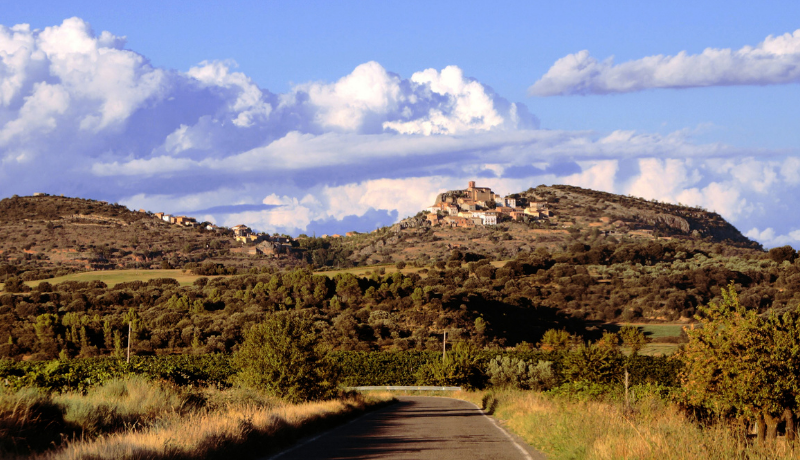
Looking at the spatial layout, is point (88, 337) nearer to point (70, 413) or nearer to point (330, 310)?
point (330, 310)

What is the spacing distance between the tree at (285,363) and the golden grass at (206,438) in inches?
245

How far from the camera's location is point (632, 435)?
13.1 meters

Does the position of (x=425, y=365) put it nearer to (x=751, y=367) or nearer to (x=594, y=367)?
(x=594, y=367)

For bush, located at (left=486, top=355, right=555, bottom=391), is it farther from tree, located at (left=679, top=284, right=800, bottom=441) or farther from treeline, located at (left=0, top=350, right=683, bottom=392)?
tree, located at (left=679, top=284, right=800, bottom=441)

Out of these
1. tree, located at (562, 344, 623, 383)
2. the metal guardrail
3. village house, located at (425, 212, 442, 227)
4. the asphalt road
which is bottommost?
the metal guardrail

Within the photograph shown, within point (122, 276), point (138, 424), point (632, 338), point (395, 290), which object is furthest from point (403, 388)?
point (122, 276)

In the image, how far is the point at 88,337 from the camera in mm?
73312

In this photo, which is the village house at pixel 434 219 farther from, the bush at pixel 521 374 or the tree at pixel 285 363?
the tree at pixel 285 363

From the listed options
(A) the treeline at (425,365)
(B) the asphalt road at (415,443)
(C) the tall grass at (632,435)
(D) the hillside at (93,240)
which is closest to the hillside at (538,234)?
(D) the hillside at (93,240)

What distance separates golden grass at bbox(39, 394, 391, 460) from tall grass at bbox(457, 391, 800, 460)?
18.0ft

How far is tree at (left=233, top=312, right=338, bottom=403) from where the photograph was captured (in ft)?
86.1

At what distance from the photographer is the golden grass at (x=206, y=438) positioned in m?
11.2

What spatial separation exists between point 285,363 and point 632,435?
15591 mm

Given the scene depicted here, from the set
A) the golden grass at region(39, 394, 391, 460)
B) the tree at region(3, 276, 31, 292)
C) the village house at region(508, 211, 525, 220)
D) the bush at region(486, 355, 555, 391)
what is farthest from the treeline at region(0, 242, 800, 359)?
the village house at region(508, 211, 525, 220)
